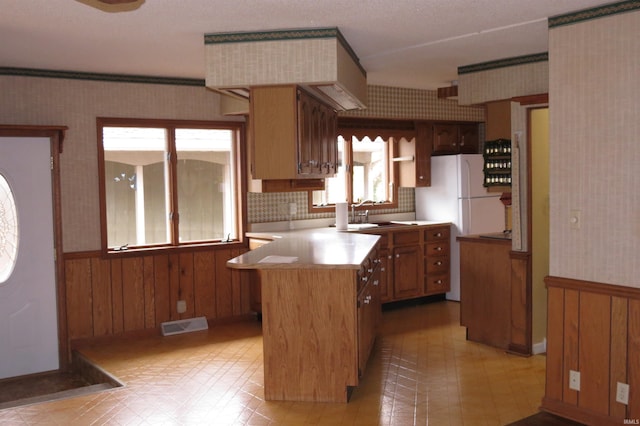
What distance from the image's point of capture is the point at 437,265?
713 centimetres

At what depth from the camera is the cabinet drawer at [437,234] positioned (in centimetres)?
702

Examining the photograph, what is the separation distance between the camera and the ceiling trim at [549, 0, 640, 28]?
3525mm

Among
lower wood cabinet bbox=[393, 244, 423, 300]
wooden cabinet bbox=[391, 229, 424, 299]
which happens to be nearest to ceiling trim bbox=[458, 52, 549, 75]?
wooden cabinet bbox=[391, 229, 424, 299]

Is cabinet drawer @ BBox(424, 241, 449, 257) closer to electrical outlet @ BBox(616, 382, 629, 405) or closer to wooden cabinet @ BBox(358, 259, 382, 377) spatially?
wooden cabinet @ BBox(358, 259, 382, 377)

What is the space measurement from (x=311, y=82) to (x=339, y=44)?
0.33 m

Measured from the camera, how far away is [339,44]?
171 inches

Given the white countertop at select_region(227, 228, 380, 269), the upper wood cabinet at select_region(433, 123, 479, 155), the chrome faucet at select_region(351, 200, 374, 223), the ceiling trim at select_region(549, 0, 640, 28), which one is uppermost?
the ceiling trim at select_region(549, 0, 640, 28)

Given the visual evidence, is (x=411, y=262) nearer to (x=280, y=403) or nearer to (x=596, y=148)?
(x=280, y=403)

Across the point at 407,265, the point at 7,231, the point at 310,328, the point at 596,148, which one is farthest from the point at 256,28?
the point at 407,265

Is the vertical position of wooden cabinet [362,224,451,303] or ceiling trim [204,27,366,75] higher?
ceiling trim [204,27,366,75]

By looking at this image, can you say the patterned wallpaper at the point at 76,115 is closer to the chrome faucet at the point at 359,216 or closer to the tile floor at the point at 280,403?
the tile floor at the point at 280,403

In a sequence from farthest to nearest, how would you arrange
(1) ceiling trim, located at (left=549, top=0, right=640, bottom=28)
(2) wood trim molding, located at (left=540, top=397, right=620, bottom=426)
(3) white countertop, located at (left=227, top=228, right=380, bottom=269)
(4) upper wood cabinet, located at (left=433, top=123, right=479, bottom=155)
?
1. (4) upper wood cabinet, located at (left=433, top=123, right=479, bottom=155)
2. (3) white countertop, located at (left=227, top=228, right=380, bottom=269)
3. (2) wood trim molding, located at (left=540, top=397, right=620, bottom=426)
4. (1) ceiling trim, located at (left=549, top=0, right=640, bottom=28)

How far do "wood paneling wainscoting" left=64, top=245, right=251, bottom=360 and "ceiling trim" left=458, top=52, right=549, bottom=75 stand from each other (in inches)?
109

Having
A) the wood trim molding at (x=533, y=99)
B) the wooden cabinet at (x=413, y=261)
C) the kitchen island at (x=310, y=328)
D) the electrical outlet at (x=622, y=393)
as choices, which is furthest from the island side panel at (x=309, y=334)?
the wooden cabinet at (x=413, y=261)
